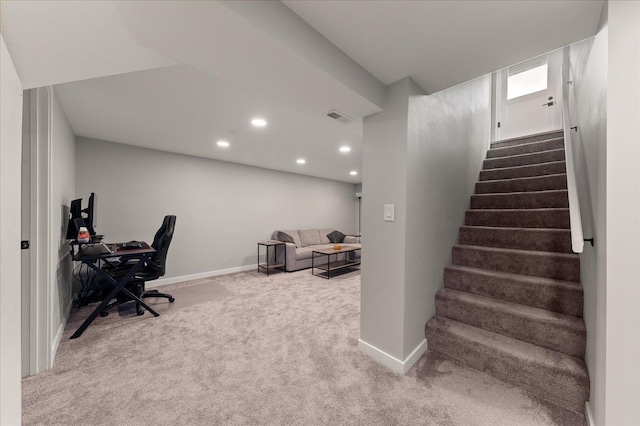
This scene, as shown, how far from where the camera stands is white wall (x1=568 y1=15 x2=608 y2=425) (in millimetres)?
1089

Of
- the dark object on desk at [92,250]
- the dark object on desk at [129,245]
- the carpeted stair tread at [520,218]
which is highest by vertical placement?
the carpeted stair tread at [520,218]

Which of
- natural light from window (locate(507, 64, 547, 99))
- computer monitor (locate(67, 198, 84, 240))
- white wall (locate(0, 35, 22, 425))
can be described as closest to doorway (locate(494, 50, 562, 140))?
natural light from window (locate(507, 64, 547, 99))

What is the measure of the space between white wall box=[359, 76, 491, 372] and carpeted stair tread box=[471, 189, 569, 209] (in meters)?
0.86

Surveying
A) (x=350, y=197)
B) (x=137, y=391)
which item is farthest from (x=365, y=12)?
(x=350, y=197)

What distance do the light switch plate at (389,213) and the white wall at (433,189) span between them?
107 millimetres

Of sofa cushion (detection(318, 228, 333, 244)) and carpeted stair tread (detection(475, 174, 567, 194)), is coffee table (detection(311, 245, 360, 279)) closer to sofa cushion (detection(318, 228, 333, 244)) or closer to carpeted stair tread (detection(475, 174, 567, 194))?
sofa cushion (detection(318, 228, 333, 244))

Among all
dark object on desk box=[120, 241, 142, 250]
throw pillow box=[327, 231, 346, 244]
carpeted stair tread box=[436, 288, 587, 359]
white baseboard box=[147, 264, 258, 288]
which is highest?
dark object on desk box=[120, 241, 142, 250]

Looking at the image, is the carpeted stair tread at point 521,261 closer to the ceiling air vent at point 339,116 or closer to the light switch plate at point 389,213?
the light switch plate at point 389,213

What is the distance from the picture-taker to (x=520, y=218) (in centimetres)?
247

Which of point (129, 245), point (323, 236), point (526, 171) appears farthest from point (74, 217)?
point (526, 171)

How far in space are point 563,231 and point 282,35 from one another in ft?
8.82

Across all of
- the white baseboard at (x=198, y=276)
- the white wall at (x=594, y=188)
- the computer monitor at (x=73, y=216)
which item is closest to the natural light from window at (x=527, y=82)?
the white wall at (x=594, y=188)

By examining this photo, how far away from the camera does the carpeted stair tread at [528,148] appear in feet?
10.4

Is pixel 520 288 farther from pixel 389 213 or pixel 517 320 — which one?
pixel 389 213
